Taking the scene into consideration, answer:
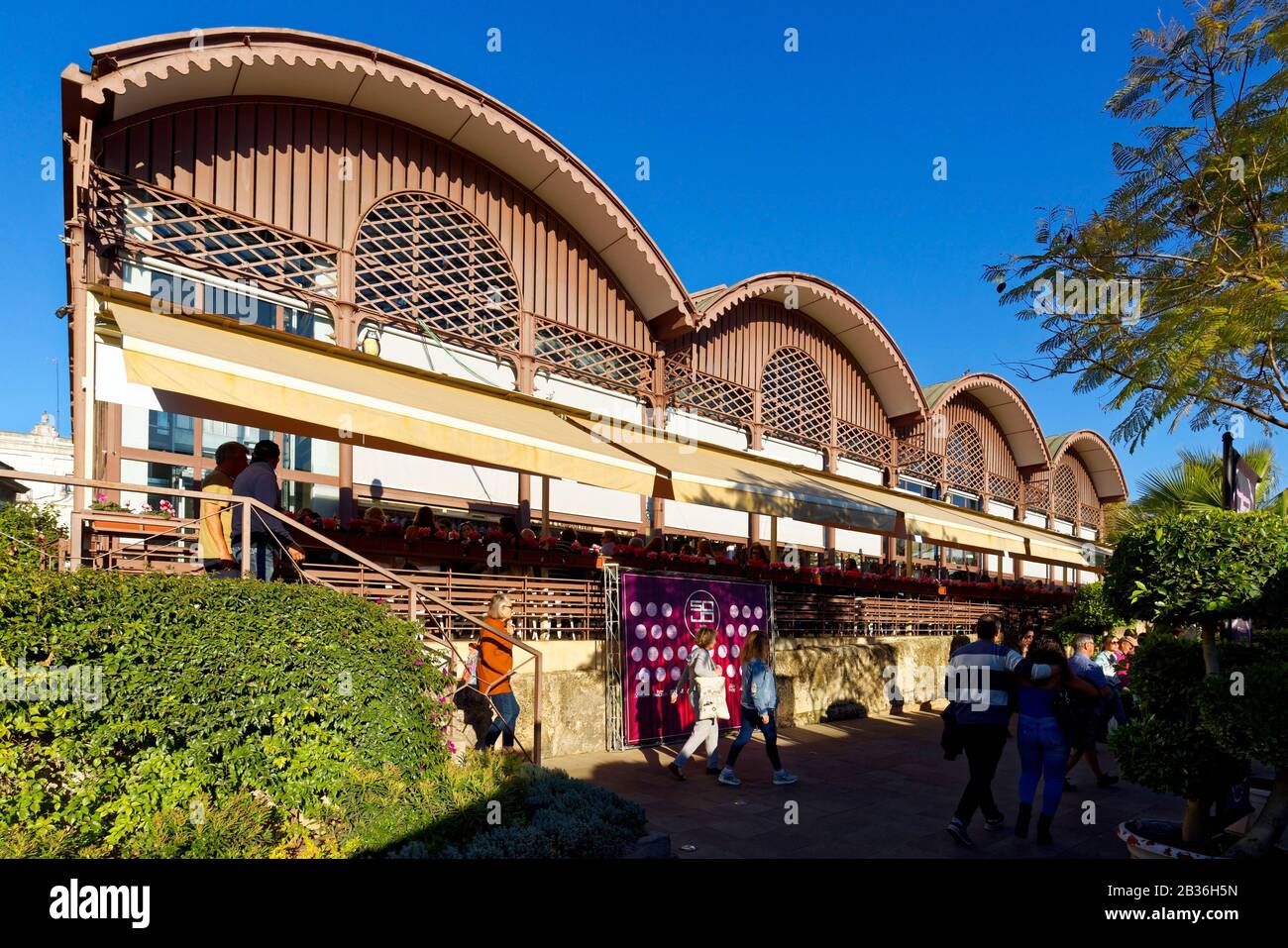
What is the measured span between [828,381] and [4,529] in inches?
617

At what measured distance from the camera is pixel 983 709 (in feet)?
20.8

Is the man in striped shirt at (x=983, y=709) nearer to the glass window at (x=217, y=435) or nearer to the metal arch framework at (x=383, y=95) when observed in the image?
the glass window at (x=217, y=435)

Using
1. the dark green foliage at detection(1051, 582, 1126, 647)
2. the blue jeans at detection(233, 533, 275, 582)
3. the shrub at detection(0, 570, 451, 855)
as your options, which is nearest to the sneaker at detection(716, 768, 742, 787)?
the shrub at detection(0, 570, 451, 855)

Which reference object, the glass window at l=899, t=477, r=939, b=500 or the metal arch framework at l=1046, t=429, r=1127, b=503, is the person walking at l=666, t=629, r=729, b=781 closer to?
the glass window at l=899, t=477, r=939, b=500

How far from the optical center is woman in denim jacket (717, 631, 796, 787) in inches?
312

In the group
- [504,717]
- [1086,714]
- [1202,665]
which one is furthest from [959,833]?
[504,717]

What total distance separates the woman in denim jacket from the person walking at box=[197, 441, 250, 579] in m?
4.72

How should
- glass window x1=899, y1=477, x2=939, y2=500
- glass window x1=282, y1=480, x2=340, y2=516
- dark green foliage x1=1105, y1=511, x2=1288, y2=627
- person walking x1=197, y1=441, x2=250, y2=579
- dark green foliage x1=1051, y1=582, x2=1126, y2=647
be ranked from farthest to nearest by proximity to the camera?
1. glass window x1=899, y1=477, x2=939, y2=500
2. dark green foliage x1=1051, y1=582, x2=1126, y2=647
3. glass window x1=282, y1=480, x2=340, y2=516
4. person walking x1=197, y1=441, x2=250, y2=579
5. dark green foliage x1=1105, y1=511, x2=1288, y2=627

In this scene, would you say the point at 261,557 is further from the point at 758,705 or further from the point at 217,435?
the point at 758,705

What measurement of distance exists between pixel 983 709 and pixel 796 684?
565 cm

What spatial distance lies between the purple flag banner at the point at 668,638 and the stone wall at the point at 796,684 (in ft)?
1.35

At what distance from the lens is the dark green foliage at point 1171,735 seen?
4.99 metres
